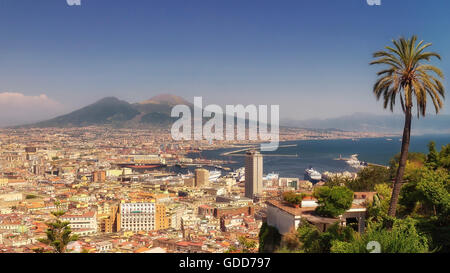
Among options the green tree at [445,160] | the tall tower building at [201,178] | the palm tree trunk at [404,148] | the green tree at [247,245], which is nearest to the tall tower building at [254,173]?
the tall tower building at [201,178]

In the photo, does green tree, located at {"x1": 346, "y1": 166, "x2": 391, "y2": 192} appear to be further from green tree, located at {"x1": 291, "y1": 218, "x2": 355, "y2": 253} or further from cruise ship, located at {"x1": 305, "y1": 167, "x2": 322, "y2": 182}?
cruise ship, located at {"x1": 305, "y1": 167, "x2": 322, "y2": 182}

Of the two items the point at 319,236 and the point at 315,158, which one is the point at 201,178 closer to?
the point at 315,158

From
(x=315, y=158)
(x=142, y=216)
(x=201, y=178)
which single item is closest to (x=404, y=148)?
(x=142, y=216)

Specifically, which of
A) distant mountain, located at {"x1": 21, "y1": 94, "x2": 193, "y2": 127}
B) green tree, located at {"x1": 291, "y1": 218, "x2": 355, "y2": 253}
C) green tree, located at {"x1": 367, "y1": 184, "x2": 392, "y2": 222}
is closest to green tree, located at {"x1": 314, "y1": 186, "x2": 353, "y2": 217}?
green tree, located at {"x1": 291, "y1": 218, "x2": 355, "y2": 253}

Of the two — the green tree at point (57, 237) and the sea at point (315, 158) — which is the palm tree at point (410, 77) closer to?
the green tree at point (57, 237)

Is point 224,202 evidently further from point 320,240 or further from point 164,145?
point 164,145

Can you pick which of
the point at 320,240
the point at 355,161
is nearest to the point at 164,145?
the point at 355,161
